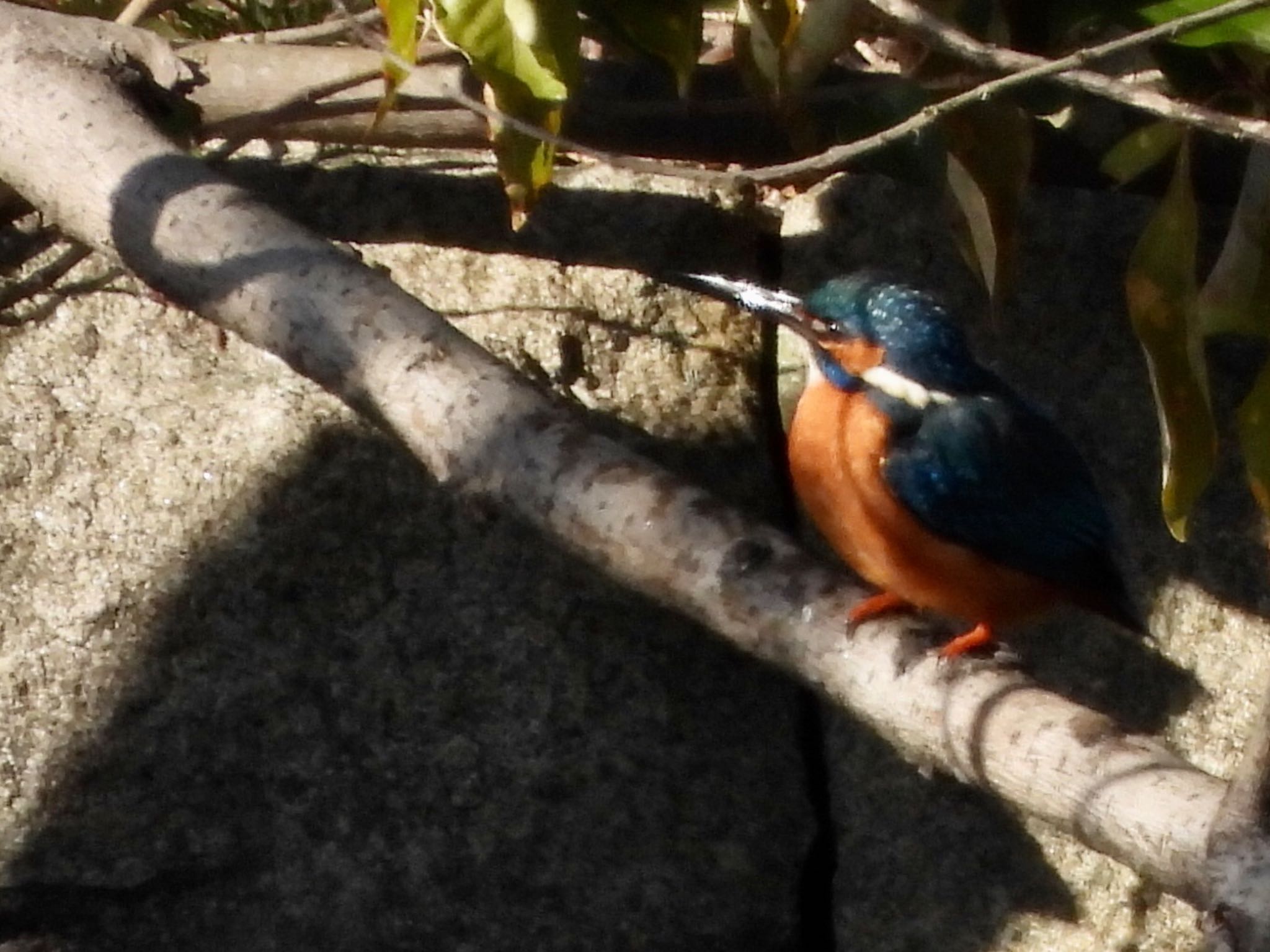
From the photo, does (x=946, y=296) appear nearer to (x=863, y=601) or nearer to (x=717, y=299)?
(x=717, y=299)

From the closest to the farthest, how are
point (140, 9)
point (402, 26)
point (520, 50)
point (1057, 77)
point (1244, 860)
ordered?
point (1244, 860) → point (1057, 77) → point (402, 26) → point (520, 50) → point (140, 9)

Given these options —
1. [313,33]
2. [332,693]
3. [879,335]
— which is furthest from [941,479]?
[313,33]

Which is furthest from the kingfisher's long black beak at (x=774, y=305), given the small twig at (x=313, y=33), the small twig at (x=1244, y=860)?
the small twig at (x=1244, y=860)

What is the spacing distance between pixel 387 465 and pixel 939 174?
1.13 m

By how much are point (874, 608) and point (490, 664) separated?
91cm

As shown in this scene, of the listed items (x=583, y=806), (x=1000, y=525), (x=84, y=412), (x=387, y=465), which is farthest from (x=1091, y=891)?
(x=84, y=412)

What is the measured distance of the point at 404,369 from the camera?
2.69 meters

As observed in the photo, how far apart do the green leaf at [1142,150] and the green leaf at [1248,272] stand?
133 mm

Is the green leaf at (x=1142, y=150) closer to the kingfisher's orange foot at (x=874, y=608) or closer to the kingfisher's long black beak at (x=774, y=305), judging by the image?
the kingfisher's long black beak at (x=774, y=305)

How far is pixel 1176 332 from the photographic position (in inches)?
109

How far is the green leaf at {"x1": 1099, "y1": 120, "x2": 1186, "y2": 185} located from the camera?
293 cm

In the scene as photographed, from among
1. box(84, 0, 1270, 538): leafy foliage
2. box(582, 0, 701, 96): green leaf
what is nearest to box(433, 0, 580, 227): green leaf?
box(84, 0, 1270, 538): leafy foliage

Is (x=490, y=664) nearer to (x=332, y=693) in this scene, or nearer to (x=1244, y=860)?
(x=332, y=693)

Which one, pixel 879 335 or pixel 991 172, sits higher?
pixel 991 172
